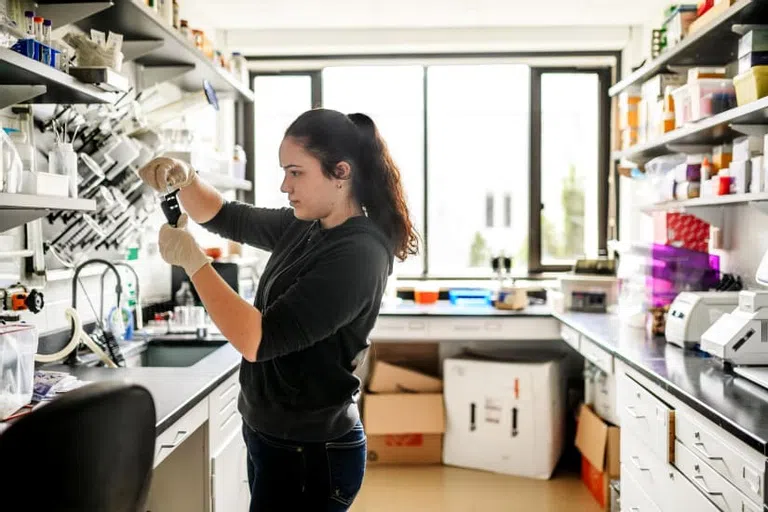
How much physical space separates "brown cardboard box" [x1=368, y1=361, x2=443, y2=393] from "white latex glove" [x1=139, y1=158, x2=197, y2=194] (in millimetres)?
2329

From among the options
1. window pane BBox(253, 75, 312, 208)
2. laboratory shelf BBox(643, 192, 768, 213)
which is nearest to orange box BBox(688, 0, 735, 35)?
laboratory shelf BBox(643, 192, 768, 213)

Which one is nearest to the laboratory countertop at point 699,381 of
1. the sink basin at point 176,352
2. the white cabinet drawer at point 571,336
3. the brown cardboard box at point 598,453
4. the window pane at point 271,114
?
the white cabinet drawer at point 571,336

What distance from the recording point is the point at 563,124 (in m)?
4.58

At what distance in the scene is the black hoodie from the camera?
1.42m

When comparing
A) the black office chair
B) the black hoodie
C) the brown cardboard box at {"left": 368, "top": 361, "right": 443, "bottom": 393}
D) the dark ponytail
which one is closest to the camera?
the black office chair

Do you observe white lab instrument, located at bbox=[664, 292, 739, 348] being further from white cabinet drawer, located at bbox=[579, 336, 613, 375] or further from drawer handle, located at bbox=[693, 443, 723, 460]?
drawer handle, located at bbox=[693, 443, 723, 460]

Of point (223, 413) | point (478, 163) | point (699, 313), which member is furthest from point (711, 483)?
point (478, 163)

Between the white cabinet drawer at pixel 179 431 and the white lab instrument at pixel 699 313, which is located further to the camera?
the white lab instrument at pixel 699 313

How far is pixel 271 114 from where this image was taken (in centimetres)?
468

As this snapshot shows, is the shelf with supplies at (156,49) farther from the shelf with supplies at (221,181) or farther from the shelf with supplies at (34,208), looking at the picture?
the shelf with supplies at (34,208)

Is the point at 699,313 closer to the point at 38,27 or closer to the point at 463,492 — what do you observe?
the point at 463,492

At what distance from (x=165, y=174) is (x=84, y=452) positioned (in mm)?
947

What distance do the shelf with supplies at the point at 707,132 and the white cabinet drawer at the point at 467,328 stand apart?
108 centimetres

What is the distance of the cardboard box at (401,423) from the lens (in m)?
3.85
